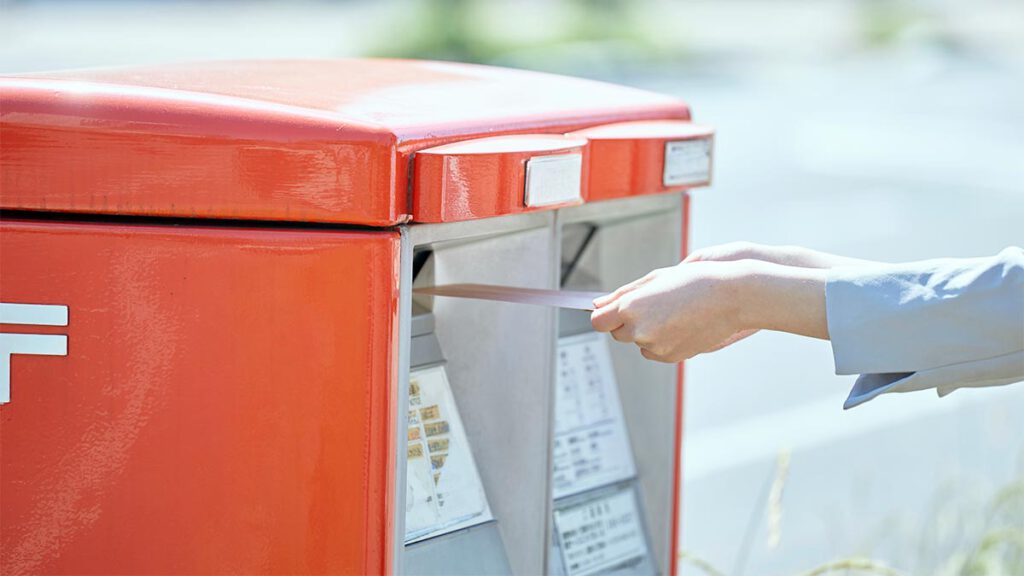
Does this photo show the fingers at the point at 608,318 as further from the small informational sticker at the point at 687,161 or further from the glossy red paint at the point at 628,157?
the small informational sticker at the point at 687,161

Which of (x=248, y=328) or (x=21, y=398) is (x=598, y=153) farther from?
(x=21, y=398)

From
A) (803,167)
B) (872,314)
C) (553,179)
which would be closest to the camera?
(872,314)

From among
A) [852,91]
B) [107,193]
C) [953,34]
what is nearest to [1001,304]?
[107,193]

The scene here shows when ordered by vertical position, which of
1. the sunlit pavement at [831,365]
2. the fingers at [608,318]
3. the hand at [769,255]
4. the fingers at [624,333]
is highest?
the hand at [769,255]

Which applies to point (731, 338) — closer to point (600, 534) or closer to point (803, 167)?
point (600, 534)

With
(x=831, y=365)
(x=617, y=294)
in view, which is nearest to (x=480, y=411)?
(x=617, y=294)

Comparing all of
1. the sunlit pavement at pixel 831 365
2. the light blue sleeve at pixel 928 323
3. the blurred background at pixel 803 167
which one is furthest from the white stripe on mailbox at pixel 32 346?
the sunlit pavement at pixel 831 365

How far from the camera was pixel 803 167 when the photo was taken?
41.0 feet

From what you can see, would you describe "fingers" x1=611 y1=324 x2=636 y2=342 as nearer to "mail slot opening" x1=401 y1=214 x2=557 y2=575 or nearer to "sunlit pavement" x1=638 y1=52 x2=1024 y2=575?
"mail slot opening" x1=401 y1=214 x2=557 y2=575

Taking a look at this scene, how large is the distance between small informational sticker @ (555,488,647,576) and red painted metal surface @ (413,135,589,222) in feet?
2.42

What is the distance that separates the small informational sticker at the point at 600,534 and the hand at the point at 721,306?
2.31ft

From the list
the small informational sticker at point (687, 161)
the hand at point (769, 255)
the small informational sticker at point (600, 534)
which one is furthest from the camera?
the small informational sticker at point (600, 534)

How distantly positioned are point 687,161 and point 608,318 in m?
0.52

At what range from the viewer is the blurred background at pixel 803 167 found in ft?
14.7
